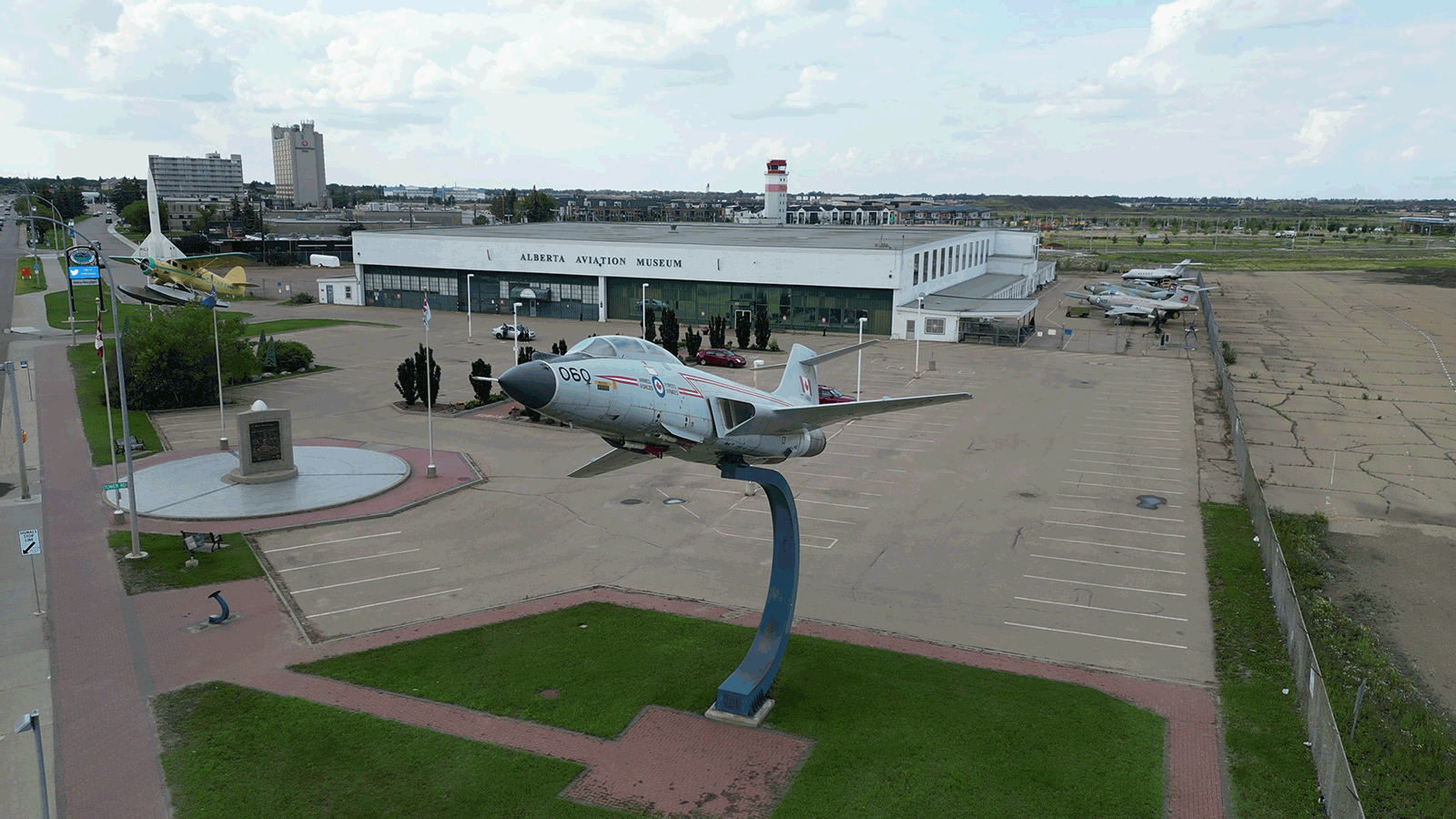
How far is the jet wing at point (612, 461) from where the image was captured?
17.8 metres

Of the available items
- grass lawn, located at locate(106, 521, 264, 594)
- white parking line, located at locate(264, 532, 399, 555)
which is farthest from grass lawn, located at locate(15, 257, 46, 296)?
white parking line, located at locate(264, 532, 399, 555)

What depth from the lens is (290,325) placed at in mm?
73250

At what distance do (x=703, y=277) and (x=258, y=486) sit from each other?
48466 mm

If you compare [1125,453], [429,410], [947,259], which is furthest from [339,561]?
[947,259]

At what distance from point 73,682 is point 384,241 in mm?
73100

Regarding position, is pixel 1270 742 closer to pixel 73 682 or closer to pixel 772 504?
pixel 772 504

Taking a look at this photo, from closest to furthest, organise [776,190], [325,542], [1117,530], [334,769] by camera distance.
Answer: [334,769] → [325,542] → [1117,530] → [776,190]

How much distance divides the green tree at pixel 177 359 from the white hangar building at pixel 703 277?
27.4 m

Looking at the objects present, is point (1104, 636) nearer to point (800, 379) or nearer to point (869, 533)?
point (869, 533)

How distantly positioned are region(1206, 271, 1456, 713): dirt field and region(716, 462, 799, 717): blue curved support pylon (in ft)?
44.7

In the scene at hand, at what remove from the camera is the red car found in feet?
193

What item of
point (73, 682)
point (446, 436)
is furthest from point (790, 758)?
point (446, 436)

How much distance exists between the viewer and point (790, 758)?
16516 millimetres

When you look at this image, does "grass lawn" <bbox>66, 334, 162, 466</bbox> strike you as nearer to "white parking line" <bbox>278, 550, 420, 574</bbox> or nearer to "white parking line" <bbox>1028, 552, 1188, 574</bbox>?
"white parking line" <bbox>278, 550, 420, 574</bbox>
